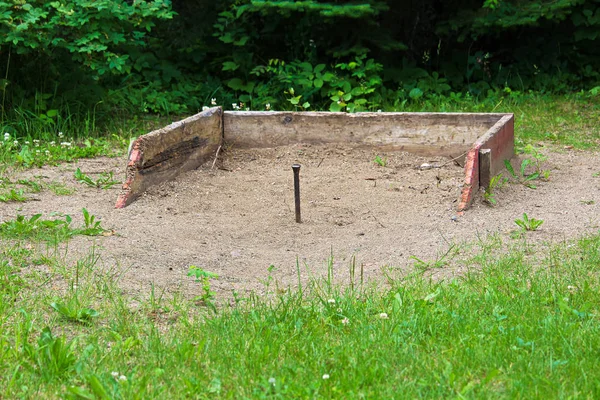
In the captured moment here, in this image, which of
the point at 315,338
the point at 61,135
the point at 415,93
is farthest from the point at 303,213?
Answer: the point at 415,93

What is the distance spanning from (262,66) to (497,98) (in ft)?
8.31

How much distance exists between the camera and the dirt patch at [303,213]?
13.5 feet

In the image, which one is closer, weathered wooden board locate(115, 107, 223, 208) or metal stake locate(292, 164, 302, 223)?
metal stake locate(292, 164, 302, 223)

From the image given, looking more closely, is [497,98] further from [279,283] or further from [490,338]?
[490,338]

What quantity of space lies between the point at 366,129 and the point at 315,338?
3.56 meters

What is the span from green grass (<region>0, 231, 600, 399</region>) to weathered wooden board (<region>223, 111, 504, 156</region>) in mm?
2487

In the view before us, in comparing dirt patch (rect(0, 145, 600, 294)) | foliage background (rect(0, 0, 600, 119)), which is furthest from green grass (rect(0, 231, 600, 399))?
foliage background (rect(0, 0, 600, 119))

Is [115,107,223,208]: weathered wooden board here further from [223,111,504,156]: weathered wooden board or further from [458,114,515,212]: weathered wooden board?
[458,114,515,212]: weathered wooden board

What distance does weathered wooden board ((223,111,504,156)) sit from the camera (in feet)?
20.4

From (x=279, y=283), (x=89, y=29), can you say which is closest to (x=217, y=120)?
(x=89, y=29)

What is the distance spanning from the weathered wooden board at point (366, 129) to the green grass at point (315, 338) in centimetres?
249

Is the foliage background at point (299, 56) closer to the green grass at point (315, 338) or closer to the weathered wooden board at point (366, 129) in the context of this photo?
the weathered wooden board at point (366, 129)

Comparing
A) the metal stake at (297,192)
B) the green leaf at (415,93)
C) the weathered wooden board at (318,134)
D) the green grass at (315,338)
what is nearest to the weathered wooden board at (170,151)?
the weathered wooden board at (318,134)

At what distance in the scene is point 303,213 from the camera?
5.11m
